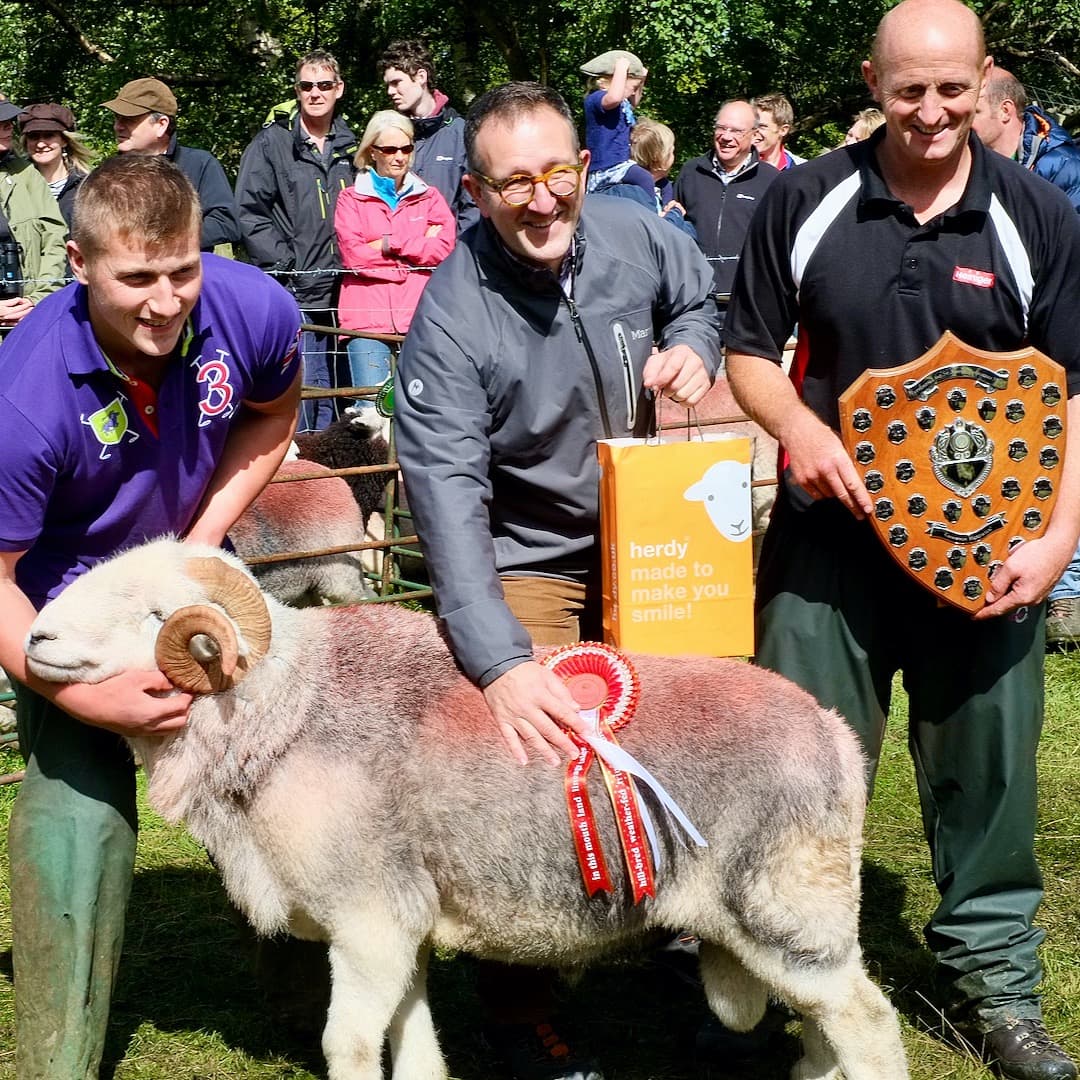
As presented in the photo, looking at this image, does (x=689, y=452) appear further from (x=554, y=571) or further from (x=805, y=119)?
(x=805, y=119)

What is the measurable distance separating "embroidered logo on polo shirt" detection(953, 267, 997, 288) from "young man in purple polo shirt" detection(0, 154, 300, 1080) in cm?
171

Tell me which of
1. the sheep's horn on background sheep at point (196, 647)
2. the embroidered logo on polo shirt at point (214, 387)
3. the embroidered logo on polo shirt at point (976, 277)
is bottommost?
the sheep's horn on background sheep at point (196, 647)

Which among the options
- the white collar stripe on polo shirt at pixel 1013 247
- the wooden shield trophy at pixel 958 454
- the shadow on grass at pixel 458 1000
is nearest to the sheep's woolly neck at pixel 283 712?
the shadow on grass at pixel 458 1000

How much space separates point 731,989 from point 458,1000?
3.74 feet

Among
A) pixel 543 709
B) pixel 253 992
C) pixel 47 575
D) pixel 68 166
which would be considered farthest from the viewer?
pixel 68 166

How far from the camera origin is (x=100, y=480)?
3385mm

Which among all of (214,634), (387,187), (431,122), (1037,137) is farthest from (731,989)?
(431,122)

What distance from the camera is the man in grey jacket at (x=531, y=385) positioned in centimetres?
330

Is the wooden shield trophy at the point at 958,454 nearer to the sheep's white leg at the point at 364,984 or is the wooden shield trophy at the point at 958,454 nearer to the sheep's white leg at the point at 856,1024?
the sheep's white leg at the point at 856,1024

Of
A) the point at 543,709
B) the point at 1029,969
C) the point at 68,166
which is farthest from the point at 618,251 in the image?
the point at 68,166

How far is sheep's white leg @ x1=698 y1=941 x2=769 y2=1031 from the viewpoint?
354cm

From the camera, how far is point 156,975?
15.0ft

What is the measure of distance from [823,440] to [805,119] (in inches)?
758

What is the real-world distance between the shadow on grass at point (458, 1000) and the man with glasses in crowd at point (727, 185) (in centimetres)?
619
